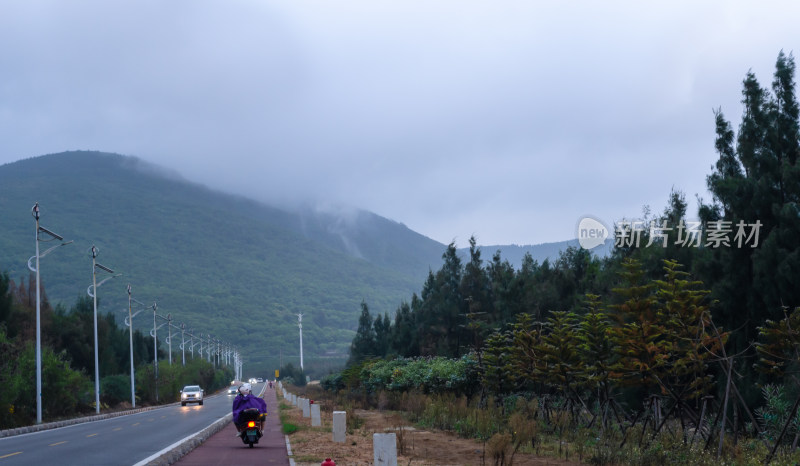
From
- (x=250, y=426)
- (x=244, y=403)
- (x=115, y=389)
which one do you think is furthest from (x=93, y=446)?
(x=115, y=389)

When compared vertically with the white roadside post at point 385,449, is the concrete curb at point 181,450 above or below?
below

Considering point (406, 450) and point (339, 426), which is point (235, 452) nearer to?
point (339, 426)

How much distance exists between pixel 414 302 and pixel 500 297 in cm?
2367

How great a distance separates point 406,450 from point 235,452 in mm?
4337

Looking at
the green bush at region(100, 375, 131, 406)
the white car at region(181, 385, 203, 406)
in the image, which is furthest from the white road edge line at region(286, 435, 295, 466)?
the green bush at region(100, 375, 131, 406)

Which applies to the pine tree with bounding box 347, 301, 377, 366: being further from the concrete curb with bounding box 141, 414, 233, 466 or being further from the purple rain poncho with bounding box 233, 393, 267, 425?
the purple rain poncho with bounding box 233, 393, 267, 425

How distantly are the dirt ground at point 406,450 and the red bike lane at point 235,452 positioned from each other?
1.51ft

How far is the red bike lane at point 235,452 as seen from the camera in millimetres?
18719

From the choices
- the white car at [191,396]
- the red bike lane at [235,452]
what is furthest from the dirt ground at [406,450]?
the white car at [191,396]

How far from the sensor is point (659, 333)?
20.1 meters

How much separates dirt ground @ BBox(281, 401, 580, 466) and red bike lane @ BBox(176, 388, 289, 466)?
0.46 metres

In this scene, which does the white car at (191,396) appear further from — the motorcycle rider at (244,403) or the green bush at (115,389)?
the motorcycle rider at (244,403)

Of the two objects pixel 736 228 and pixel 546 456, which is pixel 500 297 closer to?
pixel 736 228

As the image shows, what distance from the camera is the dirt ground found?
1911cm
